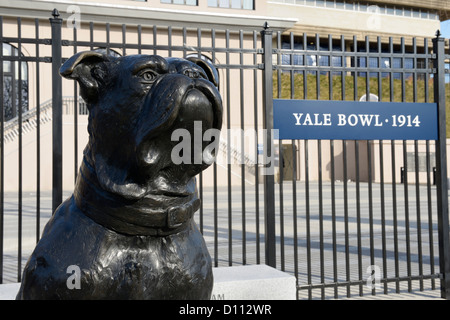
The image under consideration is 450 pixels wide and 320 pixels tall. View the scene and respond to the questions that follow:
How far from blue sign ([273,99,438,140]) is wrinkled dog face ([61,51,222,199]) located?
9.67ft

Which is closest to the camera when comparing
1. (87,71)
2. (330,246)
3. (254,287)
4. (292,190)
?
(87,71)

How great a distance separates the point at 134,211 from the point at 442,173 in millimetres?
4397

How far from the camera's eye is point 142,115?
151cm

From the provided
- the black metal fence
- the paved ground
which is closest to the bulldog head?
the black metal fence

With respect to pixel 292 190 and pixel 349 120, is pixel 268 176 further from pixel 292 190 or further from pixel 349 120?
pixel 292 190

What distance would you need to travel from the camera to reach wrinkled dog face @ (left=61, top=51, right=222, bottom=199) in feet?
4.85

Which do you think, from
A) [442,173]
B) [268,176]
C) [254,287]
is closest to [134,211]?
[254,287]

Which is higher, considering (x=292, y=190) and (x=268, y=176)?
(x=268, y=176)

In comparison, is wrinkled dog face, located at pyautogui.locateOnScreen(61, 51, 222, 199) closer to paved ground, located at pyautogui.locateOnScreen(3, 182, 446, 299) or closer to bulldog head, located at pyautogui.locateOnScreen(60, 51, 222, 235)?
bulldog head, located at pyautogui.locateOnScreen(60, 51, 222, 235)

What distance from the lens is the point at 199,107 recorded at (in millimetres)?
1486

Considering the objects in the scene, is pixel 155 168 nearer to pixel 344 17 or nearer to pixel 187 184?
pixel 187 184
